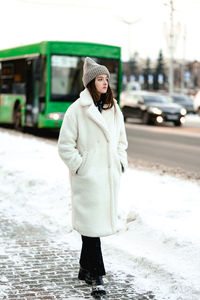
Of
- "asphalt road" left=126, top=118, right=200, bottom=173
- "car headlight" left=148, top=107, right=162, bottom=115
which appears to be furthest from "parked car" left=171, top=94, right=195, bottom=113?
"asphalt road" left=126, top=118, right=200, bottom=173

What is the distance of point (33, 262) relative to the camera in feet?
18.1

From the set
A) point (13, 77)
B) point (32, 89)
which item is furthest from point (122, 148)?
point (13, 77)

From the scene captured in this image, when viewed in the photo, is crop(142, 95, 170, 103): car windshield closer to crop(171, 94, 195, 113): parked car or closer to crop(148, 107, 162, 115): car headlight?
crop(148, 107, 162, 115): car headlight

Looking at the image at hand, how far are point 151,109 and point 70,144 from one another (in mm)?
23937

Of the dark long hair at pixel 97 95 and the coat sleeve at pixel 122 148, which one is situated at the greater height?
the dark long hair at pixel 97 95

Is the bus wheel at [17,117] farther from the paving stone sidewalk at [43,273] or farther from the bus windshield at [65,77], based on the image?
the paving stone sidewalk at [43,273]

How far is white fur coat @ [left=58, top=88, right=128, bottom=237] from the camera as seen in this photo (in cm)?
459

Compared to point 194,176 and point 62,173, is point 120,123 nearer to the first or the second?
point 62,173

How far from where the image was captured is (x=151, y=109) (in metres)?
28.3

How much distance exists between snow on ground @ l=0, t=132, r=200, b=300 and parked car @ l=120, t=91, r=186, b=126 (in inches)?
666

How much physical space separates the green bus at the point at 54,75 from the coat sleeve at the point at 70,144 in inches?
548

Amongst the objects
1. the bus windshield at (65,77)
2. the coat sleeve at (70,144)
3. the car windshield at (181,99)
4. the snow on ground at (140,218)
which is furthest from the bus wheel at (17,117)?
the car windshield at (181,99)

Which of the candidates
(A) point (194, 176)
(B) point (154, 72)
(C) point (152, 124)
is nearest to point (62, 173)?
(A) point (194, 176)

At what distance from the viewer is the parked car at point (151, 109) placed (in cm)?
2809
